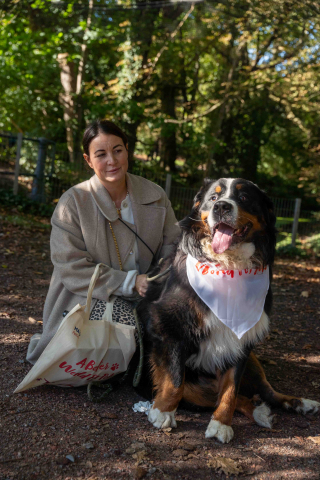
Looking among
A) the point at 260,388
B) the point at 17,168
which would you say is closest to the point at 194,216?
the point at 260,388

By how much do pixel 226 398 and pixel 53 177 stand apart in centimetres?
968

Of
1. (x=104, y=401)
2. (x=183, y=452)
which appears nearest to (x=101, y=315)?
(x=104, y=401)

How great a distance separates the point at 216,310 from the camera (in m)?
2.53

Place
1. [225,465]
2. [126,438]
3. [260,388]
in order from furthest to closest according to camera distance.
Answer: [260,388], [126,438], [225,465]

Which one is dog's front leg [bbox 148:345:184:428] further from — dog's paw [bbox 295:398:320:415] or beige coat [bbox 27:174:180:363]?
dog's paw [bbox 295:398:320:415]

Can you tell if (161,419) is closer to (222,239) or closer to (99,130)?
(222,239)

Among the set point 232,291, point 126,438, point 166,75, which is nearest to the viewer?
point 126,438

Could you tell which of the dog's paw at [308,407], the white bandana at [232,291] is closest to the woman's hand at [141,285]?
the white bandana at [232,291]

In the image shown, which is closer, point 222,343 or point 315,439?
point 315,439

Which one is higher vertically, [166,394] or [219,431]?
[166,394]

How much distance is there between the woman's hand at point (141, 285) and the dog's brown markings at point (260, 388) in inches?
34.7

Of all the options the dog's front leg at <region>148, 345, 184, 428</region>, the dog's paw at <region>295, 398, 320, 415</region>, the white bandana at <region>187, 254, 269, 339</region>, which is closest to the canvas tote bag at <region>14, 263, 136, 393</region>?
the dog's front leg at <region>148, 345, 184, 428</region>

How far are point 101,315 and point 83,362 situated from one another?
1.24ft

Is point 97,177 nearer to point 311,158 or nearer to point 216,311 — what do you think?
point 216,311
